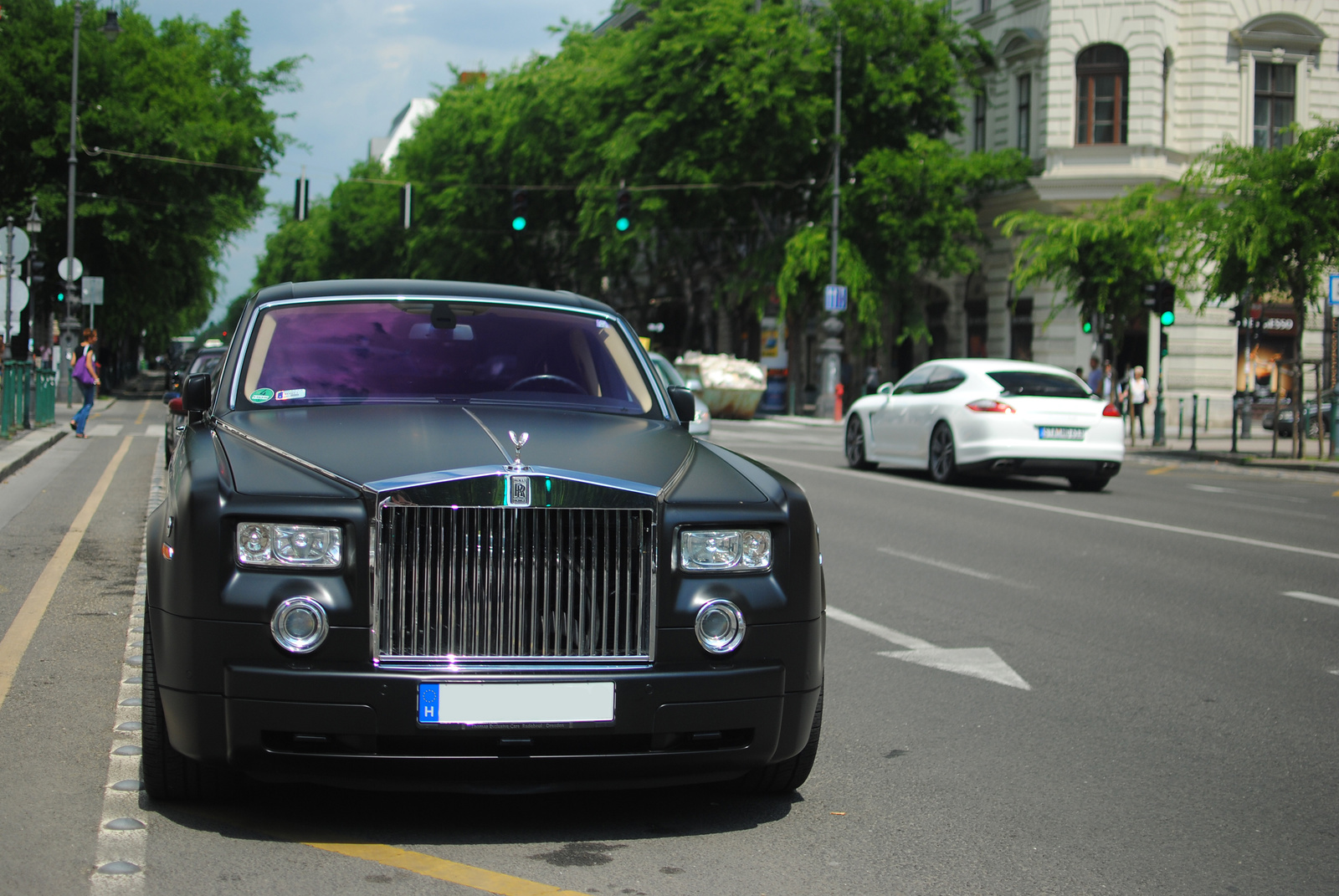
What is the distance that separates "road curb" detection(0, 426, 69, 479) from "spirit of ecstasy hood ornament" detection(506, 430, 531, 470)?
12910 mm

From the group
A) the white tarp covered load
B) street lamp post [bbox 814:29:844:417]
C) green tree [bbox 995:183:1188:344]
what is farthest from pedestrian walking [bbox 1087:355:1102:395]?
the white tarp covered load

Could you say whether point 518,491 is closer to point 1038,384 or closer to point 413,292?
point 413,292

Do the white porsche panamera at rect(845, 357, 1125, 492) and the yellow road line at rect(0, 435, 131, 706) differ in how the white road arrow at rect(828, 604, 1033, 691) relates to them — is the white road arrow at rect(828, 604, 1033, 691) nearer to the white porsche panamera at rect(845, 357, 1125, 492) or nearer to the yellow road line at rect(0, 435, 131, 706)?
the yellow road line at rect(0, 435, 131, 706)

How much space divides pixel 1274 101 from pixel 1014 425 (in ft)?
88.1

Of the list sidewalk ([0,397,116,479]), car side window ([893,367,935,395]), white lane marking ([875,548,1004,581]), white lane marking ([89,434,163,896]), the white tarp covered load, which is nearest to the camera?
white lane marking ([89,434,163,896])

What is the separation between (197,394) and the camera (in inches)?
200

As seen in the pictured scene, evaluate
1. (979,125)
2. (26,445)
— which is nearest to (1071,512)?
(26,445)

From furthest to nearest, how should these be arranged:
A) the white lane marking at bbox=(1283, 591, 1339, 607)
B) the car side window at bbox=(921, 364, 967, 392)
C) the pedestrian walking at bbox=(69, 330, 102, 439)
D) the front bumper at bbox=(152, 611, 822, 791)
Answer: the pedestrian walking at bbox=(69, 330, 102, 439), the car side window at bbox=(921, 364, 967, 392), the white lane marking at bbox=(1283, 591, 1339, 607), the front bumper at bbox=(152, 611, 822, 791)

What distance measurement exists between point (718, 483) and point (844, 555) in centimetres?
683

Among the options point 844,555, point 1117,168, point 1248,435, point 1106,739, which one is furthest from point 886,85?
point 1106,739

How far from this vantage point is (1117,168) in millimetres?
37594

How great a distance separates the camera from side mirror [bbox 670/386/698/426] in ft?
18.3

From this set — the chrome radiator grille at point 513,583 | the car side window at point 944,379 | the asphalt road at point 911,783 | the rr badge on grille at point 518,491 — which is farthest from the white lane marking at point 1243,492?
the rr badge on grille at point 518,491

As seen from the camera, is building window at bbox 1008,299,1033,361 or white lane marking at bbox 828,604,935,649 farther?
building window at bbox 1008,299,1033,361
